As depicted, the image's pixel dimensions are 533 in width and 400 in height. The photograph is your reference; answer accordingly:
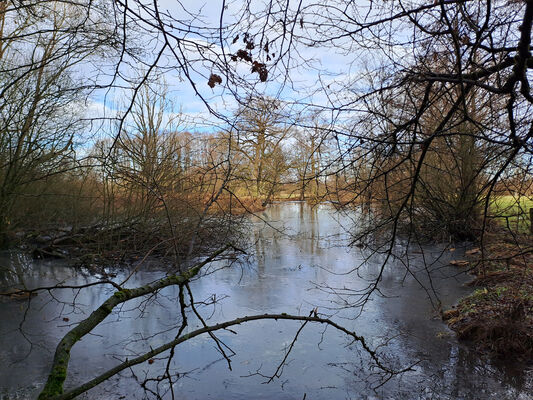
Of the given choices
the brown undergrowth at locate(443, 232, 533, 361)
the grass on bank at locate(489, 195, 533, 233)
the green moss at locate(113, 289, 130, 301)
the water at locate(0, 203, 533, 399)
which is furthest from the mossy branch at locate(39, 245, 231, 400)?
the brown undergrowth at locate(443, 232, 533, 361)

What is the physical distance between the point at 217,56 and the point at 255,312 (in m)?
4.63

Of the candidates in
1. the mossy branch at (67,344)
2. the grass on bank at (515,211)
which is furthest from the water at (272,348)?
the mossy branch at (67,344)

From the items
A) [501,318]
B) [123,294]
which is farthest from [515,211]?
[123,294]

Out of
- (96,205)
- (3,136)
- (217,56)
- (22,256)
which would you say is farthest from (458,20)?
(22,256)

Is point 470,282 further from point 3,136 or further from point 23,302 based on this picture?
point 3,136

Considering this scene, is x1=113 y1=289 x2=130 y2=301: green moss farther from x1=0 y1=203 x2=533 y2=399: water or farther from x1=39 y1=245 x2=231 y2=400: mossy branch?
x1=0 y1=203 x2=533 y2=399: water

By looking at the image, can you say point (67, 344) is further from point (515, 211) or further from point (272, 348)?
point (515, 211)

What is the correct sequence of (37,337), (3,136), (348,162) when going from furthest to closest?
(3,136)
(37,337)
(348,162)

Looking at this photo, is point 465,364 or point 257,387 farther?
point 465,364

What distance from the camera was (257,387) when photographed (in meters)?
4.26

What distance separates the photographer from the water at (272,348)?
13.8ft

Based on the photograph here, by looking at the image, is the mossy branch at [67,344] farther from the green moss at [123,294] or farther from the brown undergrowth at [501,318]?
the brown undergrowth at [501,318]

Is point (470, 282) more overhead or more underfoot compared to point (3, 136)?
more underfoot

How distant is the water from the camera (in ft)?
13.8
